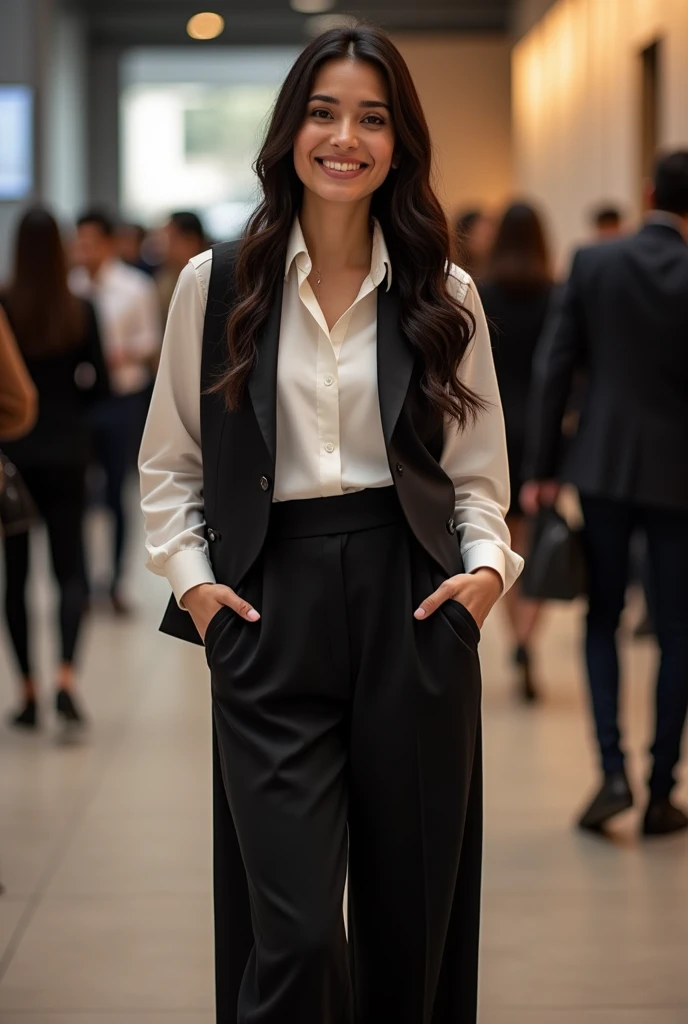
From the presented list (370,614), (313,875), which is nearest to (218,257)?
(370,614)

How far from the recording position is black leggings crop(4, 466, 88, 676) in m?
5.46

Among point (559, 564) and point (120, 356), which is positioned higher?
point (120, 356)

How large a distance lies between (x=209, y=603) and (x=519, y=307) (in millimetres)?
3590

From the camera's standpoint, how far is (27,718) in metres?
5.41

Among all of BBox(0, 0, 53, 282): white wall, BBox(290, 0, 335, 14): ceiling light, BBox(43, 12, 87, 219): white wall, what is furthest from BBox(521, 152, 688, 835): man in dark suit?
BBox(290, 0, 335, 14): ceiling light

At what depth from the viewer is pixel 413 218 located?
2320 mm

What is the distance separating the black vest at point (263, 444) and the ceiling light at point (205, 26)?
15198 millimetres

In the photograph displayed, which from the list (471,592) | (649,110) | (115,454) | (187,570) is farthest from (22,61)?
(471,592)

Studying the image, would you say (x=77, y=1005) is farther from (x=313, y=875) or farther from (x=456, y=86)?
(x=456, y=86)

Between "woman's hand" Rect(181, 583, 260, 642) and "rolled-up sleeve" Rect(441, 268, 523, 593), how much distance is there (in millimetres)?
362

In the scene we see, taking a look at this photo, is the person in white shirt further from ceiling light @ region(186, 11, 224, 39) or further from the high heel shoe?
ceiling light @ region(186, 11, 224, 39)

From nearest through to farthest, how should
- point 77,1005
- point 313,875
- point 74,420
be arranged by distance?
1. point 313,875
2. point 77,1005
3. point 74,420

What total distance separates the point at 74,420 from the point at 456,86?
11.6 metres

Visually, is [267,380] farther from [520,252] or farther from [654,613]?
[520,252]
